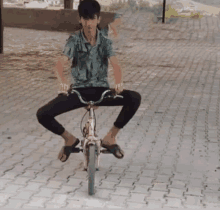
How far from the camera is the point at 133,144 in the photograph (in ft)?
17.8

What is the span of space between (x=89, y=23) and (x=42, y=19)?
1844 centimetres

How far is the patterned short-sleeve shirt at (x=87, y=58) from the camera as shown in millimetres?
3846

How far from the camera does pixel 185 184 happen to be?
4.13m

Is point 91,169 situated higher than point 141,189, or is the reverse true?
point 91,169

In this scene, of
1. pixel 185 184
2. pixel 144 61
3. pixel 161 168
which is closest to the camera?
pixel 185 184

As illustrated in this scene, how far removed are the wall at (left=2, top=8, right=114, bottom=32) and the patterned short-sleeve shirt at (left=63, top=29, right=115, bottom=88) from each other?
16.8 metres

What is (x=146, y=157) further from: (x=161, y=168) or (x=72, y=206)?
(x=72, y=206)

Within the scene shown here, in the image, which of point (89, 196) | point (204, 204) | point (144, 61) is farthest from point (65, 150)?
point (144, 61)

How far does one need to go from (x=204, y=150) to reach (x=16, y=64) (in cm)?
774

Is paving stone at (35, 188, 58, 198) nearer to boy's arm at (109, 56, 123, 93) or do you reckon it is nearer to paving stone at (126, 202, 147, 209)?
paving stone at (126, 202, 147, 209)

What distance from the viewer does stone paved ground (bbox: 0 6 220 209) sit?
12.6 ft

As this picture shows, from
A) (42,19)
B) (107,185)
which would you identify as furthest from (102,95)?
(42,19)

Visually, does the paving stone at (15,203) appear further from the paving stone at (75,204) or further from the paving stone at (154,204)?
the paving stone at (154,204)

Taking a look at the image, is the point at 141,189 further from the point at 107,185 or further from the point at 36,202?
the point at 36,202
